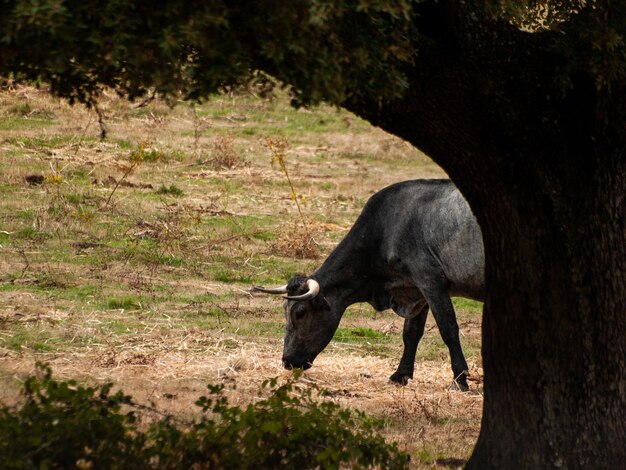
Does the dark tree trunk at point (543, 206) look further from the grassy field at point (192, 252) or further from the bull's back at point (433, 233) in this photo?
the bull's back at point (433, 233)

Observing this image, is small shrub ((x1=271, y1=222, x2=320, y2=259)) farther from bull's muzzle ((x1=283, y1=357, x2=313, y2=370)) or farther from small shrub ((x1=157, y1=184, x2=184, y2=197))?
bull's muzzle ((x1=283, y1=357, x2=313, y2=370))

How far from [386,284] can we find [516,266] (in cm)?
578

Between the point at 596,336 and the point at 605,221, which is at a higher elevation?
the point at 605,221

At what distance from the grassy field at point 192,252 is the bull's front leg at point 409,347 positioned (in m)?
0.19

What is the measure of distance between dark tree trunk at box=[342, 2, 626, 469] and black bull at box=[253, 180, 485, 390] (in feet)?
15.4

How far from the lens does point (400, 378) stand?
14.1m

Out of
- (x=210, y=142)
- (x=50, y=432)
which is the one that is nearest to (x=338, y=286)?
(x=50, y=432)

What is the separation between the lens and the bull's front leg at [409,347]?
46.2 ft

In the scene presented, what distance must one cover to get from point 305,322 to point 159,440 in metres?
5.99

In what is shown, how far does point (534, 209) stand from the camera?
8.66 meters

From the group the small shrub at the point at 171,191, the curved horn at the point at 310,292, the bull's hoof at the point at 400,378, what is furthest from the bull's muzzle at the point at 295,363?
the small shrub at the point at 171,191

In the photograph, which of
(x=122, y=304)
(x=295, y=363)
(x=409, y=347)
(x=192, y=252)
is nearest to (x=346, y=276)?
(x=409, y=347)

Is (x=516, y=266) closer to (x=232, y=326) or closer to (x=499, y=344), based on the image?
(x=499, y=344)

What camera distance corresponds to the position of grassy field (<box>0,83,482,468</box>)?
13.3m
